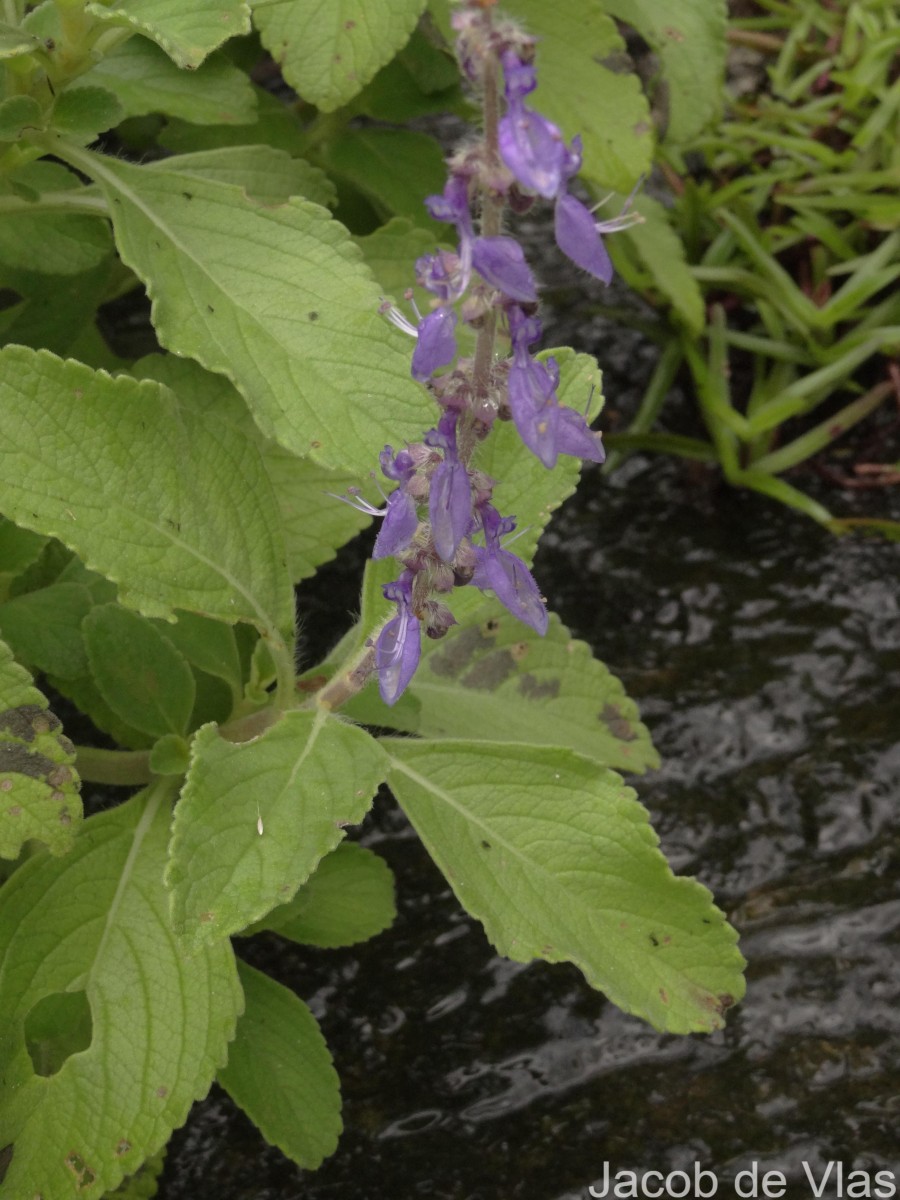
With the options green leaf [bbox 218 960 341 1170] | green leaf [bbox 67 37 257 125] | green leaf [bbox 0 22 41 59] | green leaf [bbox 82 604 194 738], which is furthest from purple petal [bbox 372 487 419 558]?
green leaf [bbox 67 37 257 125]

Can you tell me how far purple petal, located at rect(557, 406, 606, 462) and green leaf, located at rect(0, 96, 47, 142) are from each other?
813 mm

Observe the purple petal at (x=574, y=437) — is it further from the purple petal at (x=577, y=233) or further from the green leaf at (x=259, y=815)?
the green leaf at (x=259, y=815)

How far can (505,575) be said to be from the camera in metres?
1.28

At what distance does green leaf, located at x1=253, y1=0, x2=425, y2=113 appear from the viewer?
1.76m

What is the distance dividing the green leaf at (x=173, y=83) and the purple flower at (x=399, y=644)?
91 centimetres

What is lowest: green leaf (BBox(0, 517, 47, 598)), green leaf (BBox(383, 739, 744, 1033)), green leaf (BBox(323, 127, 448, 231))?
green leaf (BBox(383, 739, 744, 1033))

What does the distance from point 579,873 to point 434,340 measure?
0.68 meters

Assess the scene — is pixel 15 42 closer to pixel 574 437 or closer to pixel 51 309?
pixel 51 309

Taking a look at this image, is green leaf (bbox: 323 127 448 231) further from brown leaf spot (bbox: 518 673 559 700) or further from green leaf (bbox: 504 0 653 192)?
brown leaf spot (bbox: 518 673 559 700)

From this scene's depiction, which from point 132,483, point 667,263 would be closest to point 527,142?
point 132,483

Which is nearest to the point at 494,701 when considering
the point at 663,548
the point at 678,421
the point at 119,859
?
the point at 119,859

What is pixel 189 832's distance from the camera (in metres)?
1.33

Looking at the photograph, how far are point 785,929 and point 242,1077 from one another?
0.82 metres

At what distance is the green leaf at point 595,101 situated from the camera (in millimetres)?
2020
